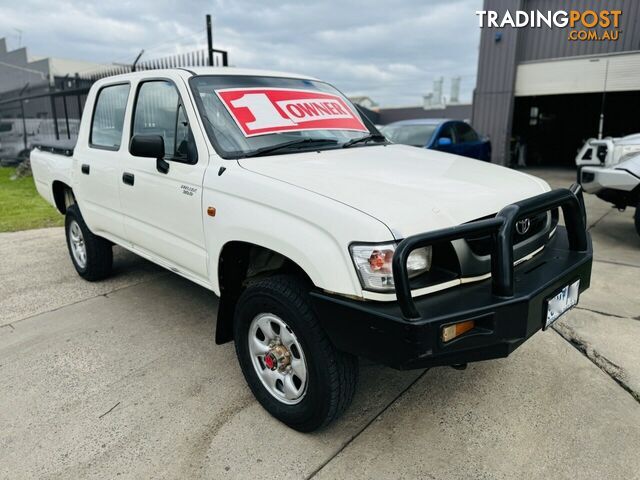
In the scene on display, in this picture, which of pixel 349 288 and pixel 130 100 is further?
pixel 130 100

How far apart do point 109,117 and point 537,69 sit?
43.7ft

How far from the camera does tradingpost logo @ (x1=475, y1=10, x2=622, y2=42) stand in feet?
41.7

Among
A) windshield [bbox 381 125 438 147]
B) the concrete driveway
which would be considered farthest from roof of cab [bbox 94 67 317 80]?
windshield [bbox 381 125 438 147]

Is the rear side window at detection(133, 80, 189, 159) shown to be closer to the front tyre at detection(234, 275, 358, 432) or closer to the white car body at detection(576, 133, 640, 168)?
the front tyre at detection(234, 275, 358, 432)

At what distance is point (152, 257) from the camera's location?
→ 3637mm

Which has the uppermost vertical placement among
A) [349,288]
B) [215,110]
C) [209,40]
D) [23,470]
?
[209,40]

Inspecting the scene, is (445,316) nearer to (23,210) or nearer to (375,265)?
(375,265)

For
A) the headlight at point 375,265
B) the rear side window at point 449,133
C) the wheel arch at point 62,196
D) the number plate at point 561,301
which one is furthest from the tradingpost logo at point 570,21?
the headlight at point 375,265

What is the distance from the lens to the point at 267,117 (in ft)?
10.1

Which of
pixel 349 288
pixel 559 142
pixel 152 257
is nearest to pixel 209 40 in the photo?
pixel 152 257

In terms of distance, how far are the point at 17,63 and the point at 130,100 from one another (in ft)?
67.3

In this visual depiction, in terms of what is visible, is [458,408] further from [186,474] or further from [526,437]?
[186,474]

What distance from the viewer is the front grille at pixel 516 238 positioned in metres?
2.29

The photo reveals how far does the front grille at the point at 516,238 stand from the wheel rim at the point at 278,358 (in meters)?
0.96
